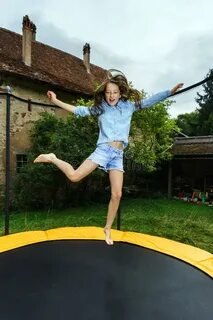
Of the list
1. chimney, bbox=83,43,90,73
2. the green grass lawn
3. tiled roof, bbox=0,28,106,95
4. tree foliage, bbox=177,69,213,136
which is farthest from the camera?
tree foliage, bbox=177,69,213,136

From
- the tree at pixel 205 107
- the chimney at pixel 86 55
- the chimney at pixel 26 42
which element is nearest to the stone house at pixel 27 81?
the chimney at pixel 26 42

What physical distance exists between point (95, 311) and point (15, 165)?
797 centimetres

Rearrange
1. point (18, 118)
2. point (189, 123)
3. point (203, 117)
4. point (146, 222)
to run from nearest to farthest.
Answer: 1. point (146, 222)
2. point (18, 118)
3. point (203, 117)
4. point (189, 123)

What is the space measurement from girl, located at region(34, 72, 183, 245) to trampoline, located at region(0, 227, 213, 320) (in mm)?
384

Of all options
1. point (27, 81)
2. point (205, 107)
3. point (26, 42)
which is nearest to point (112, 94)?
point (27, 81)

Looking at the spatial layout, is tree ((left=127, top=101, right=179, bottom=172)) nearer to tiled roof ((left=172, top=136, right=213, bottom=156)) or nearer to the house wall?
tiled roof ((left=172, top=136, right=213, bottom=156))

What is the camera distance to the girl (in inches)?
79.4

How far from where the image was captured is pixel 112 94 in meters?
2.04

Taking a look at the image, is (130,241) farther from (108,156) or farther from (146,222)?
(146,222)

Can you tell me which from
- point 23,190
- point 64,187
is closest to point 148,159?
point 64,187

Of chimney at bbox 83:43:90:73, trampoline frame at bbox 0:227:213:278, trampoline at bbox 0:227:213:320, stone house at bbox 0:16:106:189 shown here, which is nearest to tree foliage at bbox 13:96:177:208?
stone house at bbox 0:16:106:189

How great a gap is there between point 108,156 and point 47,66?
9.53 metres

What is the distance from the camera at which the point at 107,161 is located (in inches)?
80.4

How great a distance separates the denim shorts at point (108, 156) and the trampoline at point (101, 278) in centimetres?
62
